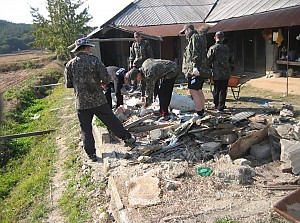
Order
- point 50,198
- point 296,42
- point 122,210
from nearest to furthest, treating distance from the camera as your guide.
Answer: point 122,210 < point 50,198 < point 296,42

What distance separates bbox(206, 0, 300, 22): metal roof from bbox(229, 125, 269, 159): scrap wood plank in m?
9.30

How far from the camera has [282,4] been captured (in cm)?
1296

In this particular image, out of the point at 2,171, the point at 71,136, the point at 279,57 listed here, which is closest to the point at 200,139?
the point at 71,136

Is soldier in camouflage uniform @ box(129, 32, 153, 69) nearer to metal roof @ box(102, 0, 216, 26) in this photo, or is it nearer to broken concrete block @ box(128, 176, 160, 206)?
broken concrete block @ box(128, 176, 160, 206)

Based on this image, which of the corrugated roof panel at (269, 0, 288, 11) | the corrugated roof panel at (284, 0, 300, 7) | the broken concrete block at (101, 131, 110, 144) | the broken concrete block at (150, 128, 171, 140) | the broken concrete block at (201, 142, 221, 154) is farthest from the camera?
the corrugated roof panel at (269, 0, 288, 11)

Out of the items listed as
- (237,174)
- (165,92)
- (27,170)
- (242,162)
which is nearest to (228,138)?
(242,162)

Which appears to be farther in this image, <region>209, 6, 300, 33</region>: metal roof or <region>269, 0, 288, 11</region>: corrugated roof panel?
<region>269, 0, 288, 11</region>: corrugated roof panel

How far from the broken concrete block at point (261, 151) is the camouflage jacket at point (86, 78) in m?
2.50

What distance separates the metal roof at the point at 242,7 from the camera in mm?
13067

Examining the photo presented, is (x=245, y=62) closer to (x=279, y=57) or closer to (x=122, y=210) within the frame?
(x=279, y=57)

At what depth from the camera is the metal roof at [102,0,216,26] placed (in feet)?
Answer: 53.7

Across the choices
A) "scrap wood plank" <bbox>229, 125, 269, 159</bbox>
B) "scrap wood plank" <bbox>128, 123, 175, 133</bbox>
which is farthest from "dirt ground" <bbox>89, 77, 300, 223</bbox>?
"scrap wood plank" <bbox>128, 123, 175, 133</bbox>

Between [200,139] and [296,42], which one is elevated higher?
[296,42]

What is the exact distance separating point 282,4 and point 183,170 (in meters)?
11.1
